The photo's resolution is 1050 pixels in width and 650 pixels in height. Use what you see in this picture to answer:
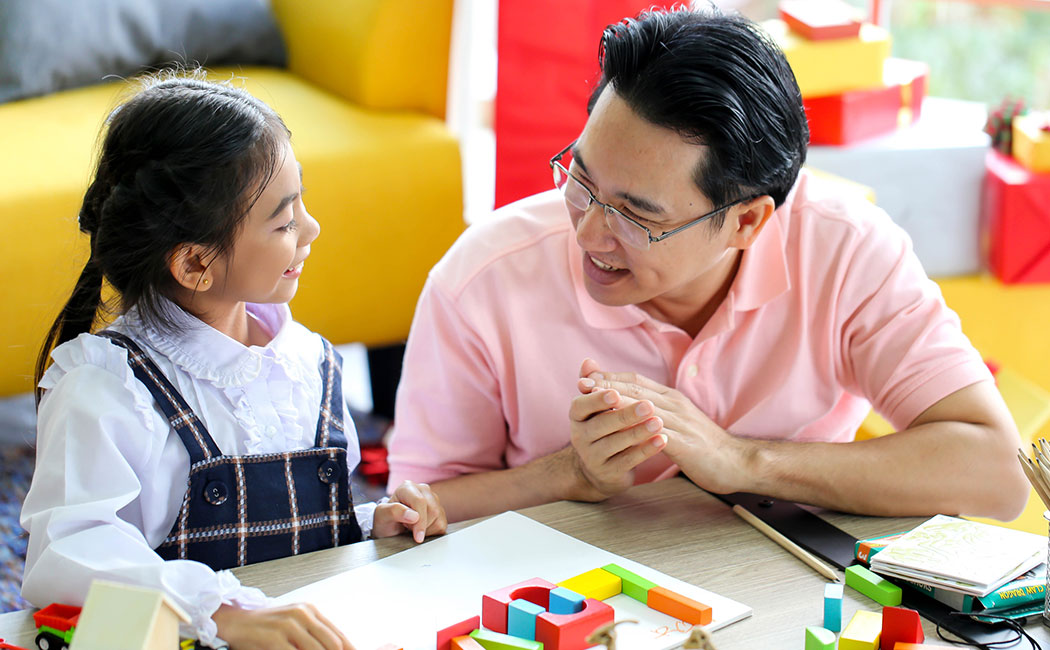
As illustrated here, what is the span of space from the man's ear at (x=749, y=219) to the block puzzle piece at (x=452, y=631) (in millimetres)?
642

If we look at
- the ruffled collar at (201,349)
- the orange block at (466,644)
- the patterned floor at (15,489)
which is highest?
the ruffled collar at (201,349)

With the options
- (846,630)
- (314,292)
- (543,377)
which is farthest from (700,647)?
(314,292)

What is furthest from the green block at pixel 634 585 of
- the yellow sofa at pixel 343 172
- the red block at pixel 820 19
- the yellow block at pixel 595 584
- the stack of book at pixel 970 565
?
the red block at pixel 820 19

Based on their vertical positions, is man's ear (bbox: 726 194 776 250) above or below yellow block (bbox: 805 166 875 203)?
above

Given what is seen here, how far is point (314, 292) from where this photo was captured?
225cm

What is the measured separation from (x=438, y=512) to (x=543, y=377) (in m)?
0.37

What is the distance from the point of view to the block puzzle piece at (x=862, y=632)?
0.91 m

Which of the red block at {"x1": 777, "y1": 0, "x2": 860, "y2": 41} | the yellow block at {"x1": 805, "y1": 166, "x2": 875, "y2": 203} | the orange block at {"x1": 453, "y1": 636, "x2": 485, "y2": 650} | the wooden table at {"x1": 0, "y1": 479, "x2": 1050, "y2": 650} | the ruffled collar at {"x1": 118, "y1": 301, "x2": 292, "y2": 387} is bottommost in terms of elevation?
the wooden table at {"x1": 0, "y1": 479, "x2": 1050, "y2": 650}

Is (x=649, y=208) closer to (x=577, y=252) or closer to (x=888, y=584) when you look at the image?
(x=577, y=252)

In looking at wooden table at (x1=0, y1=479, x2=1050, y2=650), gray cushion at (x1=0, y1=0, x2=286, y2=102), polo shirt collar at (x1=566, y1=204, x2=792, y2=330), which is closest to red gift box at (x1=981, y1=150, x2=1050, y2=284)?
polo shirt collar at (x1=566, y1=204, x2=792, y2=330)

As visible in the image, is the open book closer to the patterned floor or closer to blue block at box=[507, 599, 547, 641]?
blue block at box=[507, 599, 547, 641]

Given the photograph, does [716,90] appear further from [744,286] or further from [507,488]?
[507,488]

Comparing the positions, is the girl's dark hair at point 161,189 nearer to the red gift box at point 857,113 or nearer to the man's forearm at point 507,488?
the man's forearm at point 507,488

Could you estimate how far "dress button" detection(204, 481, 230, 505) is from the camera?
110cm
